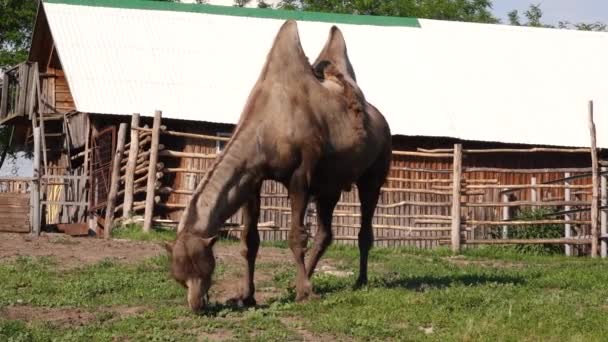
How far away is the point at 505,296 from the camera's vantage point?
10.6m

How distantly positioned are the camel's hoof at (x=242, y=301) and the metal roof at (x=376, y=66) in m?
12.5

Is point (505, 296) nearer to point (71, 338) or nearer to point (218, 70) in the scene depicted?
point (71, 338)

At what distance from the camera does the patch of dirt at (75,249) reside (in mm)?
14414

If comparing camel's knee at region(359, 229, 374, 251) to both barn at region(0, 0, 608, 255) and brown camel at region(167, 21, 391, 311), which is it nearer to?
brown camel at region(167, 21, 391, 311)

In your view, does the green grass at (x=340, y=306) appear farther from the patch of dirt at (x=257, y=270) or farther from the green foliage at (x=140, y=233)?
the green foliage at (x=140, y=233)

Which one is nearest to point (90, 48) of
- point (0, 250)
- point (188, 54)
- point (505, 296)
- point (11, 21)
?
point (188, 54)

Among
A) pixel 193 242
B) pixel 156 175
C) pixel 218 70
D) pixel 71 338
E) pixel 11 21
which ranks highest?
pixel 11 21

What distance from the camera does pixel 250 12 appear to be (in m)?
28.3

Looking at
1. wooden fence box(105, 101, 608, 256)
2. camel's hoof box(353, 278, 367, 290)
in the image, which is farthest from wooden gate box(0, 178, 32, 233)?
camel's hoof box(353, 278, 367, 290)

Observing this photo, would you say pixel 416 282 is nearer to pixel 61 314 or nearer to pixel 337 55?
pixel 337 55

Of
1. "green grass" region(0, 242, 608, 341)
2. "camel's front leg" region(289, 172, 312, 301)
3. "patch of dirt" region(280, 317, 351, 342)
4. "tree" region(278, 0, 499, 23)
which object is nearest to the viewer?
"patch of dirt" region(280, 317, 351, 342)

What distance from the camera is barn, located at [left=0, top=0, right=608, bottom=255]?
2108 cm

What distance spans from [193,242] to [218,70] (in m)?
15.9

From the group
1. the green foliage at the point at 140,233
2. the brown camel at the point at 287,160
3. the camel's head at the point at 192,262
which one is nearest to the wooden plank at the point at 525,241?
the green foliage at the point at 140,233
